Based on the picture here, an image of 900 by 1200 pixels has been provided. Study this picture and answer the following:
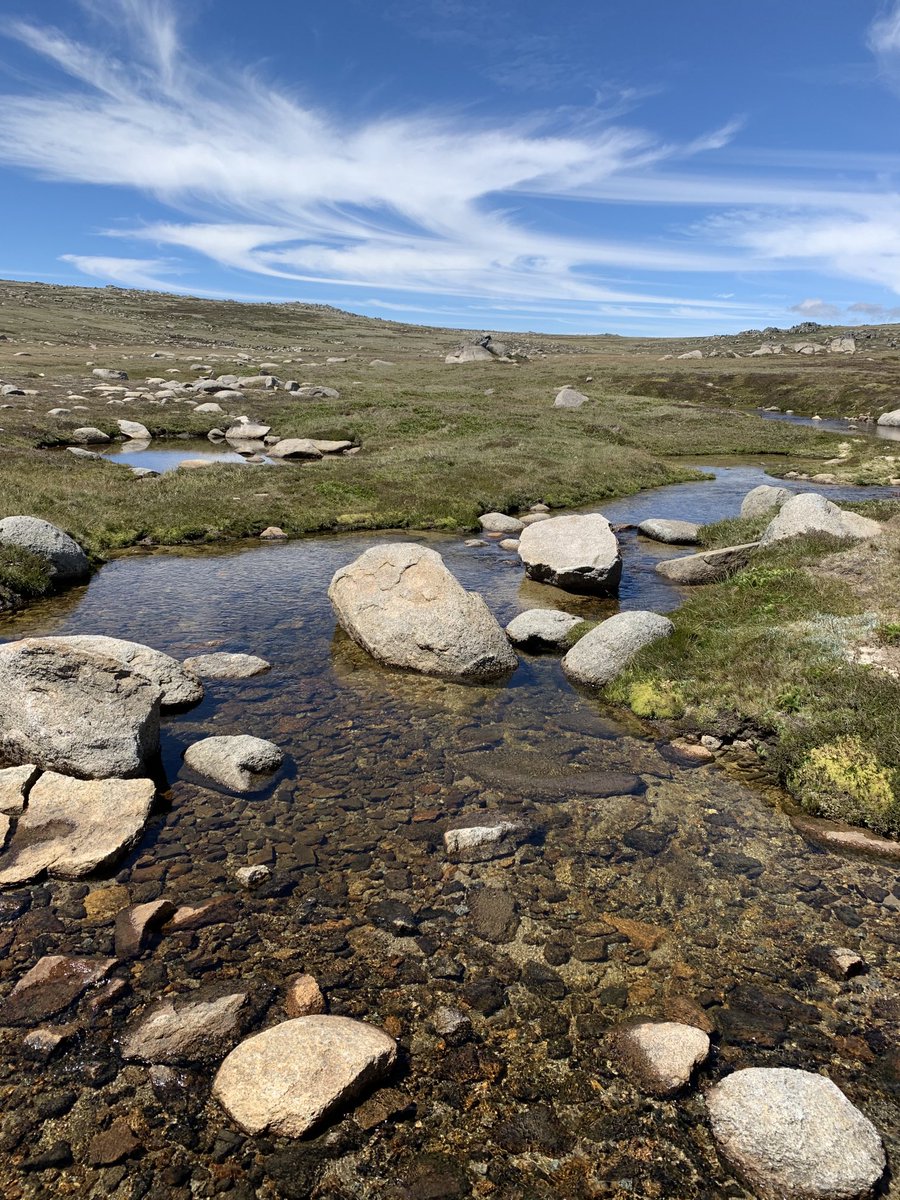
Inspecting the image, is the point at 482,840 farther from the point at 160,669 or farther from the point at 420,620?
the point at 160,669

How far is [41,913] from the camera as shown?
10203 millimetres

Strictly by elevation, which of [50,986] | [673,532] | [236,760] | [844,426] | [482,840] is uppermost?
[844,426]

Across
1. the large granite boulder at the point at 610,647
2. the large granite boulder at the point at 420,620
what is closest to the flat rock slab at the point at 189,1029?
the large granite boulder at the point at 420,620

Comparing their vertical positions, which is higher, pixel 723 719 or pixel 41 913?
pixel 723 719

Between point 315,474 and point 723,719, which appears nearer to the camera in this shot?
point 723,719

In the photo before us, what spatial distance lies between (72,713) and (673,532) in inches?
1182

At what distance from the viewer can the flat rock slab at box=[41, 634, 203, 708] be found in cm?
1569

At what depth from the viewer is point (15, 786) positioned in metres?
12.6

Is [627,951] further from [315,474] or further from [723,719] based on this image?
[315,474]

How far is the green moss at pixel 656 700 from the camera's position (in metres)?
16.7

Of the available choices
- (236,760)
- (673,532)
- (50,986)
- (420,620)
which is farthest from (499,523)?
(50,986)

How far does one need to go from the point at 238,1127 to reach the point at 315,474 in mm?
41885

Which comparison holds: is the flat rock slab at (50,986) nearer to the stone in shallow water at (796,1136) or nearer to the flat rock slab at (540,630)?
the stone in shallow water at (796,1136)

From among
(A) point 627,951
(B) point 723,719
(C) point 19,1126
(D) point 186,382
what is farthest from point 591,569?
(D) point 186,382
